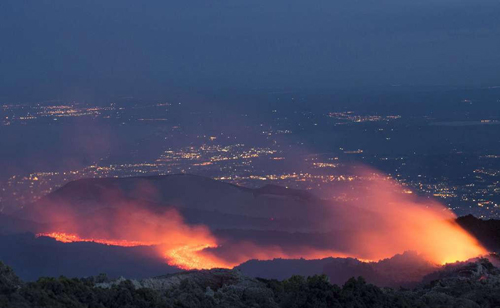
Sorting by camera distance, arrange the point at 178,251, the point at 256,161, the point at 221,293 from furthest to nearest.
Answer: the point at 256,161 → the point at 178,251 → the point at 221,293

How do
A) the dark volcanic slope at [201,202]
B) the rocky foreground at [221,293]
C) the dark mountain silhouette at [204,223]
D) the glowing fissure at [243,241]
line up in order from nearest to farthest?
the rocky foreground at [221,293] < the dark mountain silhouette at [204,223] < the glowing fissure at [243,241] < the dark volcanic slope at [201,202]

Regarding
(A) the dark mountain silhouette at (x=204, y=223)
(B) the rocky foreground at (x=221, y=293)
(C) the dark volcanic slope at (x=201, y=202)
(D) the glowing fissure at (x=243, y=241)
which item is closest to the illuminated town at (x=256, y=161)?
(C) the dark volcanic slope at (x=201, y=202)

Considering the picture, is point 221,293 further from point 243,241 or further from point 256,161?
point 256,161

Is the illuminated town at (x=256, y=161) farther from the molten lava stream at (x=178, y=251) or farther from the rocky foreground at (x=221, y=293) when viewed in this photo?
the rocky foreground at (x=221, y=293)

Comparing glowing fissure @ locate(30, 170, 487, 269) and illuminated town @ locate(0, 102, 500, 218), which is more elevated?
glowing fissure @ locate(30, 170, 487, 269)

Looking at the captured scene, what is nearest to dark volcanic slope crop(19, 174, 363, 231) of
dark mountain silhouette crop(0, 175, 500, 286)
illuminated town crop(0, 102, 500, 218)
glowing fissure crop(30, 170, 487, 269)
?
dark mountain silhouette crop(0, 175, 500, 286)

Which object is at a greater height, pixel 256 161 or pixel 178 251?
pixel 178 251

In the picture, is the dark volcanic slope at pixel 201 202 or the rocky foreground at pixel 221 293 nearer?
the rocky foreground at pixel 221 293

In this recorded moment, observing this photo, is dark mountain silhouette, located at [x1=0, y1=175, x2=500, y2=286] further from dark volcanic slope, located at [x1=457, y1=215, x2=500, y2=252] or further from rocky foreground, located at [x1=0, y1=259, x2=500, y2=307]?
rocky foreground, located at [x1=0, y1=259, x2=500, y2=307]

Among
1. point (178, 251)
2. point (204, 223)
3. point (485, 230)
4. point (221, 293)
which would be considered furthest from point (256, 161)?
point (221, 293)

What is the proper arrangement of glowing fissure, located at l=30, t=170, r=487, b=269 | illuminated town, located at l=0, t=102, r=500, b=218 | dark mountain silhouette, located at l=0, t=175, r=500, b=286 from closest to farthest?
1. dark mountain silhouette, located at l=0, t=175, r=500, b=286
2. glowing fissure, located at l=30, t=170, r=487, b=269
3. illuminated town, located at l=0, t=102, r=500, b=218
